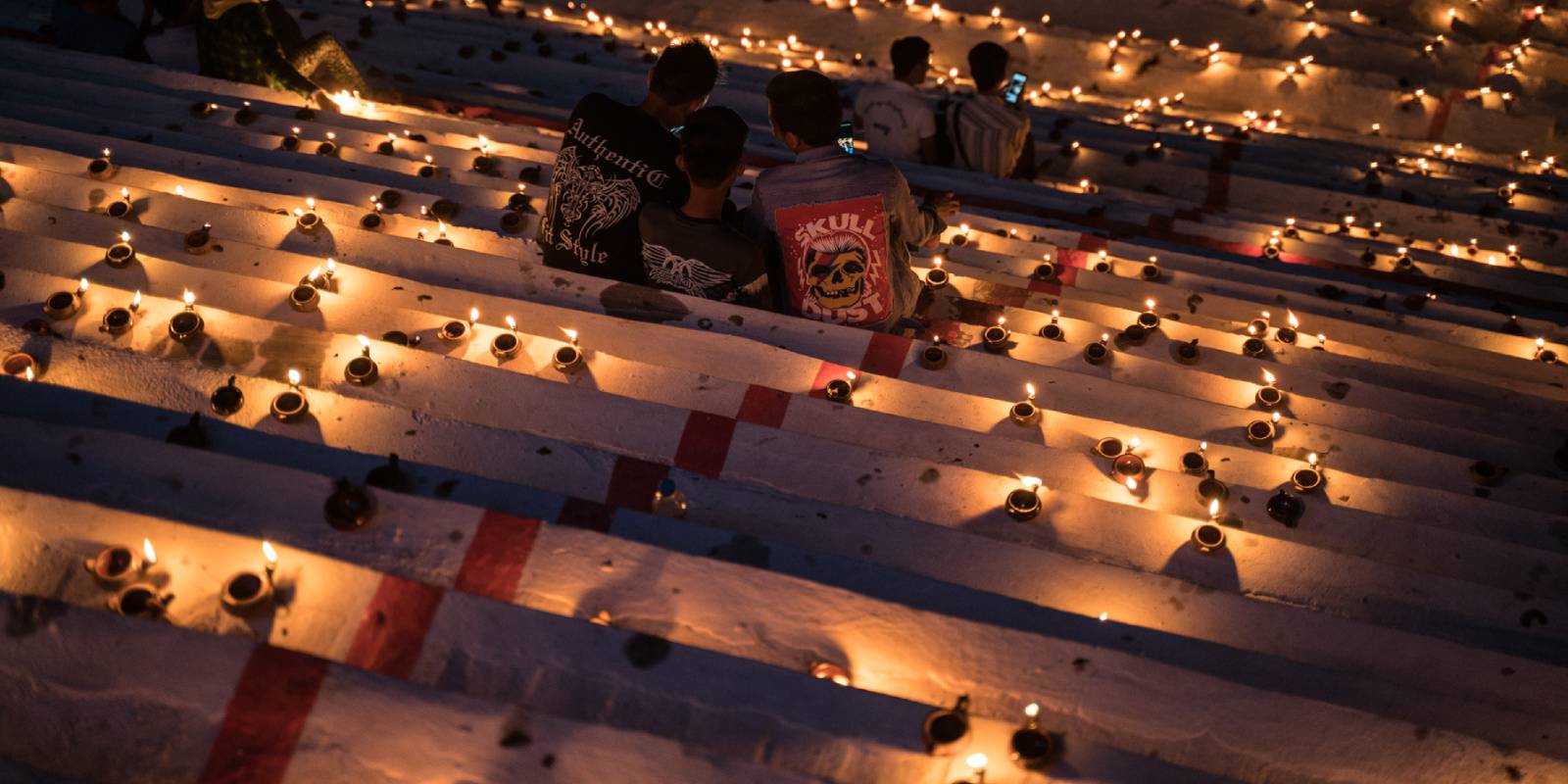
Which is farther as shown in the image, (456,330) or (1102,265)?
(1102,265)

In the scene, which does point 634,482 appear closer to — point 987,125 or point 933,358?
point 933,358

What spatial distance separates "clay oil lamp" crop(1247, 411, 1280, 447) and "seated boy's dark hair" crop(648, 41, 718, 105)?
2385 mm

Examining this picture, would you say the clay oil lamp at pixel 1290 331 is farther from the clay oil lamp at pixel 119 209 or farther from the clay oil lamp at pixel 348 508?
the clay oil lamp at pixel 119 209

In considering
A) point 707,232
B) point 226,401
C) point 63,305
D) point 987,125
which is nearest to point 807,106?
point 707,232

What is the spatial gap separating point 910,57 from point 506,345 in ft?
11.2

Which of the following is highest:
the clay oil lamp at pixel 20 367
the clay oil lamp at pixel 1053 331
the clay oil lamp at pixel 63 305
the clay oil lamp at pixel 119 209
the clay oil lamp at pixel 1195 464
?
the clay oil lamp at pixel 1053 331

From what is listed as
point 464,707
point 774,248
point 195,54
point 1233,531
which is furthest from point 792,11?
point 464,707

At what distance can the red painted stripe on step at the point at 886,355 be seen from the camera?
11.4 ft

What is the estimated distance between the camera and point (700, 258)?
3375mm

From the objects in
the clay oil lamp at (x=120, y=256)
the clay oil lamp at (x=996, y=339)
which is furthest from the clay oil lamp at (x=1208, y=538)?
the clay oil lamp at (x=120, y=256)

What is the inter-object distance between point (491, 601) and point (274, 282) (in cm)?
193

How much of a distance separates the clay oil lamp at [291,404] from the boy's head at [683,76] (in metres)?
1.66

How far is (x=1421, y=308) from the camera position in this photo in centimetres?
452

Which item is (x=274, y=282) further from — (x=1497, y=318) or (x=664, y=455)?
(x=1497, y=318)
